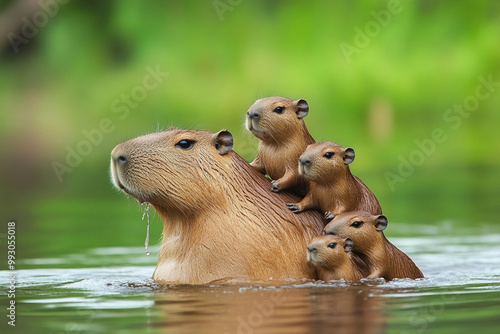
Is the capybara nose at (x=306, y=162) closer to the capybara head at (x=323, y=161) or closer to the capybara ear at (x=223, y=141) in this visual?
the capybara head at (x=323, y=161)

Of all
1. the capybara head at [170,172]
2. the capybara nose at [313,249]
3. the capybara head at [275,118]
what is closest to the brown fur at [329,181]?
the capybara head at [275,118]

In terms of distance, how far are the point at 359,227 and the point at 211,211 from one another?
112 cm

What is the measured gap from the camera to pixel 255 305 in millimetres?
6863

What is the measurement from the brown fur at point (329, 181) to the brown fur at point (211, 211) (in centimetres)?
18

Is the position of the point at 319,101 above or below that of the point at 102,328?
above

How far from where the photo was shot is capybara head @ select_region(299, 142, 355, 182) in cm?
802

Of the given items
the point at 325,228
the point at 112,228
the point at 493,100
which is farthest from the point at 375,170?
the point at 325,228

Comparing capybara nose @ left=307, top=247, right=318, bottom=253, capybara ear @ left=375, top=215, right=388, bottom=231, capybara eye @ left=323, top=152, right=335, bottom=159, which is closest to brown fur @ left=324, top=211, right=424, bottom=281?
capybara ear @ left=375, top=215, right=388, bottom=231

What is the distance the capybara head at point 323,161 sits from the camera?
802 cm

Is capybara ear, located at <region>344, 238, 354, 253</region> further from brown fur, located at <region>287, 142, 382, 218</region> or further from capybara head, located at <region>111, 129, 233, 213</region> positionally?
capybara head, located at <region>111, 129, 233, 213</region>

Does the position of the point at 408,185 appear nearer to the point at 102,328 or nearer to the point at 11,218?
the point at 11,218

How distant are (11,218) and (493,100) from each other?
16898 mm

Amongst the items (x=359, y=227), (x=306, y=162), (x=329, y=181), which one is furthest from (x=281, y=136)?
(x=359, y=227)

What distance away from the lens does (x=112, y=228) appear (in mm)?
14742
